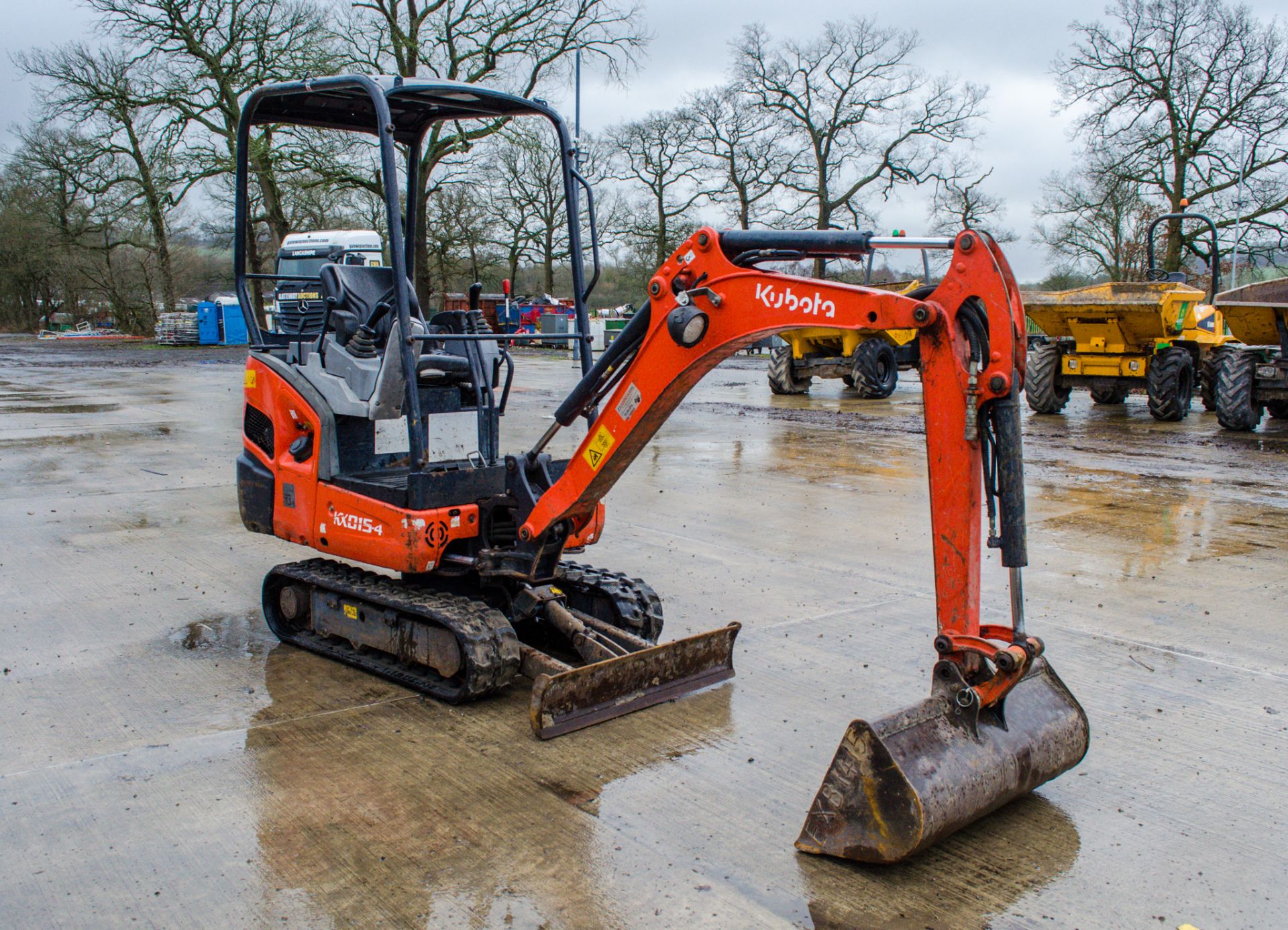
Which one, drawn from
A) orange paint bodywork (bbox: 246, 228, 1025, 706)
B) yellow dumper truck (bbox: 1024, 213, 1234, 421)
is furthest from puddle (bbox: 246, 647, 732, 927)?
yellow dumper truck (bbox: 1024, 213, 1234, 421)

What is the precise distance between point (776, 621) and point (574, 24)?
28522 millimetres

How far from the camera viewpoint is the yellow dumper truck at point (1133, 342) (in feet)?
51.6

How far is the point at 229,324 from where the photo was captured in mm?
40625

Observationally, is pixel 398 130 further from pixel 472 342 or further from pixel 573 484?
pixel 573 484

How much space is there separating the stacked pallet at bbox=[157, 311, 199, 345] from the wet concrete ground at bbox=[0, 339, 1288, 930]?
3332 centimetres

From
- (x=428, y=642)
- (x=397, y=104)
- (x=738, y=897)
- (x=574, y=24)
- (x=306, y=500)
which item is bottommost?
(x=738, y=897)

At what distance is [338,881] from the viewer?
3.42m

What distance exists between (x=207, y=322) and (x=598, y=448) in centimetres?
3912

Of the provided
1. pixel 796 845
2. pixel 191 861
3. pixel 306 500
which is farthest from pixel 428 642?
pixel 796 845

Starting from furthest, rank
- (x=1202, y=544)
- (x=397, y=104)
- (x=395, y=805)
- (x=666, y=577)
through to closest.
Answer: (x=1202, y=544), (x=666, y=577), (x=397, y=104), (x=395, y=805)

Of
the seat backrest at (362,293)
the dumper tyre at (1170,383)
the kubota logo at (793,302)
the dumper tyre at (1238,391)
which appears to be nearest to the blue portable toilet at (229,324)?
the dumper tyre at (1170,383)

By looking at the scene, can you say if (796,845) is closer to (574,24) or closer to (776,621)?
(776,621)

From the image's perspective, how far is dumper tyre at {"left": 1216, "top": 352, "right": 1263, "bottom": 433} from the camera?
14367 millimetres

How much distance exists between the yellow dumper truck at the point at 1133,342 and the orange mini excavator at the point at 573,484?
39.1 feet
